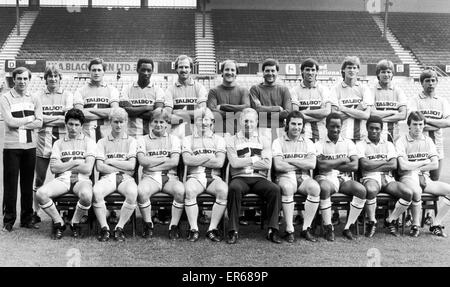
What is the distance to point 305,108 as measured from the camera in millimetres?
5742

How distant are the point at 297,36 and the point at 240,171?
878 inches

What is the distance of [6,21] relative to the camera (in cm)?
2681

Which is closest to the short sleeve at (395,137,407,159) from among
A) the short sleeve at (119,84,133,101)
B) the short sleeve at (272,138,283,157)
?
the short sleeve at (272,138,283,157)

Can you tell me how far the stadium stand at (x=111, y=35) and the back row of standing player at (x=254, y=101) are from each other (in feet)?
61.8

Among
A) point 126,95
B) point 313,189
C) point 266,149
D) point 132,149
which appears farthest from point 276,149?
point 126,95

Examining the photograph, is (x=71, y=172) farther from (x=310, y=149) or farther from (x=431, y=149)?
(x=431, y=149)

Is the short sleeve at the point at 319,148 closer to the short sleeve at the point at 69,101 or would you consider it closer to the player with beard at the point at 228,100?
the player with beard at the point at 228,100

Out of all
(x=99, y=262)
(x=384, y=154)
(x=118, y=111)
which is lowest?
(x=99, y=262)

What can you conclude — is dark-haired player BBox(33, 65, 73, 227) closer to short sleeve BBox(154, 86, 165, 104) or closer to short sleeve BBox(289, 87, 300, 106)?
short sleeve BBox(154, 86, 165, 104)

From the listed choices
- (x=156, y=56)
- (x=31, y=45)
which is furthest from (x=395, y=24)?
(x=31, y=45)

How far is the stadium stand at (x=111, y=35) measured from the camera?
24.6 meters

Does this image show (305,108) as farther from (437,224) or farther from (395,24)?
(395,24)

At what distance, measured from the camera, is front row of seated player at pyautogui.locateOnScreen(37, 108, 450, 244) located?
491cm

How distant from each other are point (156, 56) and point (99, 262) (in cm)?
2117
